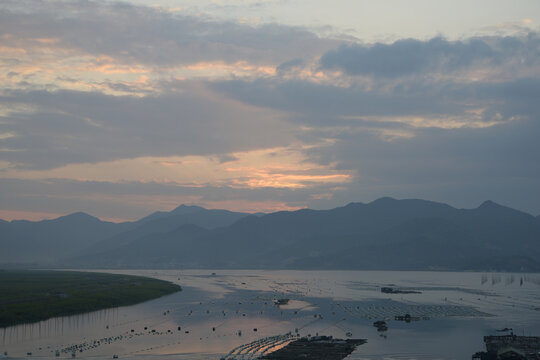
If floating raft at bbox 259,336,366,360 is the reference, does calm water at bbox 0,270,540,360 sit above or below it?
below

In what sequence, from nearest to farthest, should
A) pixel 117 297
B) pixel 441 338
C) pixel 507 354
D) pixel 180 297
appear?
1. pixel 507 354
2. pixel 441 338
3. pixel 117 297
4. pixel 180 297

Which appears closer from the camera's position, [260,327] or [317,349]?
[317,349]

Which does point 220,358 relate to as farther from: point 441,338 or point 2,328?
point 2,328

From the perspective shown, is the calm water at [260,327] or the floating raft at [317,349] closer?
the floating raft at [317,349]

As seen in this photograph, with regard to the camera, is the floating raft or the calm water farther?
the calm water

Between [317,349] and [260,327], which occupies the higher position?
[317,349]

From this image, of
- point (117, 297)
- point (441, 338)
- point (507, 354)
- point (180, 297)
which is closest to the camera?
point (507, 354)

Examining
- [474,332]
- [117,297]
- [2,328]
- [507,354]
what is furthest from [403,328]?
[117,297]

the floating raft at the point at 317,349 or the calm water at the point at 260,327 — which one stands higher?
the floating raft at the point at 317,349
